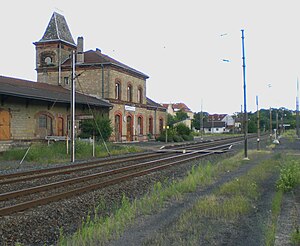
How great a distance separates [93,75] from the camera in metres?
39.1

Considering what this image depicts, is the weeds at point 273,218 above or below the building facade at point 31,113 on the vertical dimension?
below

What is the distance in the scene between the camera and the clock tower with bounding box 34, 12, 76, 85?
40.4 metres

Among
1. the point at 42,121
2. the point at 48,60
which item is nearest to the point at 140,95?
the point at 48,60

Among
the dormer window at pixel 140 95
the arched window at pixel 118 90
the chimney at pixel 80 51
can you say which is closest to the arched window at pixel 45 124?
the arched window at pixel 118 90

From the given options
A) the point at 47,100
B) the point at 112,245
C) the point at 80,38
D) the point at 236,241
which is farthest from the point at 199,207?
the point at 80,38

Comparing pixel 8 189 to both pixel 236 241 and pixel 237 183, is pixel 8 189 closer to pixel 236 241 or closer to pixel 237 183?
pixel 237 183

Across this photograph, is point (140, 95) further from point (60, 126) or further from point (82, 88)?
point (60, 126)

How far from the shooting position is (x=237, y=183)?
10359 millimetres

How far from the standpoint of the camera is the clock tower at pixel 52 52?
4038 cm

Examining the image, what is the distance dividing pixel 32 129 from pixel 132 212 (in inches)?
871

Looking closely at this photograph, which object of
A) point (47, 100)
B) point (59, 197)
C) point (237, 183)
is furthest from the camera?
point (47, 100)

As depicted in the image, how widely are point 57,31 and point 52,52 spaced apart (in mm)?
2384

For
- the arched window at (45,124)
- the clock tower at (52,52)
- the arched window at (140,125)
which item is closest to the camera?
the arched window at (45,124)

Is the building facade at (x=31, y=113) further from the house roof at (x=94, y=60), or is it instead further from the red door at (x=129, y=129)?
the red door at (x=129, y=129)
